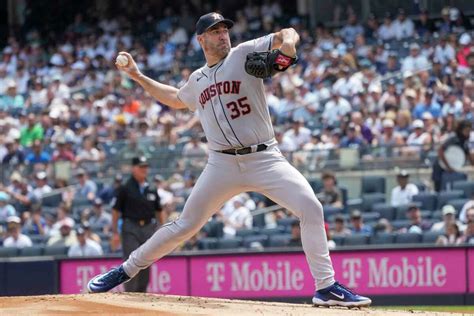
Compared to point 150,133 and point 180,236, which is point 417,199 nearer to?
point 150,133

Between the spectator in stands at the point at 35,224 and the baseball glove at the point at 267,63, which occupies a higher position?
the baseball glove at the point at 267,63

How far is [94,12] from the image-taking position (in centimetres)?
3055

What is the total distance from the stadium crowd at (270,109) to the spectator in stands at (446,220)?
32 mm

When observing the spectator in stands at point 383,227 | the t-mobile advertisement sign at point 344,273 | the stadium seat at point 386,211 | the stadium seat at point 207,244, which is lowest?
the t-mobile advertisement sign at point 344,273

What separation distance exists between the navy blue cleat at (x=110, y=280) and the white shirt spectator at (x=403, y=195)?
8385mm

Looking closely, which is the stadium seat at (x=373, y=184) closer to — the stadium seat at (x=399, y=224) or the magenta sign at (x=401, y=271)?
the stadium seat at (x=399, y=224)

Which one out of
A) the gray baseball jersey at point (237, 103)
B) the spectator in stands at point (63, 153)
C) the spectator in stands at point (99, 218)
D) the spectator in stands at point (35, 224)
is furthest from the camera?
the spectator in stands at point (63, 153)

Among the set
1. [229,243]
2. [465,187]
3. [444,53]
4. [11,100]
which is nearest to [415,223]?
[465,187]

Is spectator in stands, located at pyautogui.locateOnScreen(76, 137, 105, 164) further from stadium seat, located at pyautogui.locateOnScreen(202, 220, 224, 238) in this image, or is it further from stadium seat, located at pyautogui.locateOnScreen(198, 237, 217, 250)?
stadium seat, located at pyautogui.locateOnScreen(198, 237, 217, 250)

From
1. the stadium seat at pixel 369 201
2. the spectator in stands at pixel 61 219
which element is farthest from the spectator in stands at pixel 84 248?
the stadium seat at pixel 369 201

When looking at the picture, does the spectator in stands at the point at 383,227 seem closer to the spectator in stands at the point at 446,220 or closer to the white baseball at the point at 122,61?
the spectator in stands at the point at 446,220

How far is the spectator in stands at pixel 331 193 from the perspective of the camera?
17.3m

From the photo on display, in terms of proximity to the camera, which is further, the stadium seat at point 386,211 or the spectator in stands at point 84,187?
the spectator in stands at point 84,187

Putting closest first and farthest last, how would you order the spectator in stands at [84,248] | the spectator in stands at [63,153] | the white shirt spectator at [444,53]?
the spectator in stands at [84,248] < the spectator in stands at [63,153] < the white shirt spectator at [444,53]
